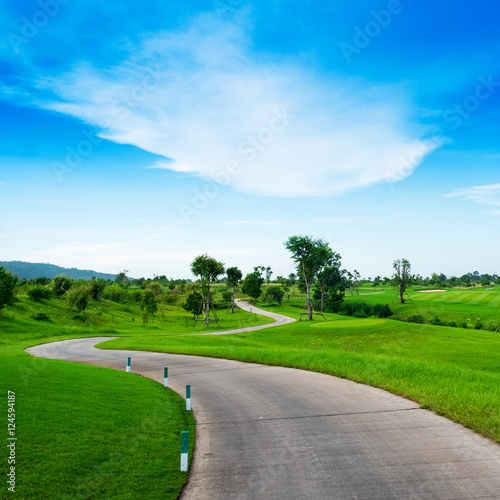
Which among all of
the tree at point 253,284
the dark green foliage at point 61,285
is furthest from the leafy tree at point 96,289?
the tree at point 253,284

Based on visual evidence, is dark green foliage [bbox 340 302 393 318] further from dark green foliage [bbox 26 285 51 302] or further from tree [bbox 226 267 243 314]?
dark green foliage [bbox 26 285 51 302]

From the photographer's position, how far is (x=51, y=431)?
784cm

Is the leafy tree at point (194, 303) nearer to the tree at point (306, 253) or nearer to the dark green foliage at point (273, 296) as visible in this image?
the tree at point (306, 253)

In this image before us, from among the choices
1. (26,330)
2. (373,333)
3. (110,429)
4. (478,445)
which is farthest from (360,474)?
(26,330)

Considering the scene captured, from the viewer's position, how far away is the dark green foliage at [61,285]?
64.9 meters

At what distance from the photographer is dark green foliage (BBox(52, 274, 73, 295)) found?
64.9m

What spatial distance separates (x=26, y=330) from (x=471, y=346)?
43928 millimetres

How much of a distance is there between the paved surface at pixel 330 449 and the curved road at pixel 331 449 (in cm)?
2

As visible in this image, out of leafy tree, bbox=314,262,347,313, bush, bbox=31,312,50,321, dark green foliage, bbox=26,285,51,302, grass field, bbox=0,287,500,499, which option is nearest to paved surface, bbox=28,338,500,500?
grass field, bbox=0,287,500,499

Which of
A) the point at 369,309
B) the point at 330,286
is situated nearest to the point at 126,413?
the point at 369,309

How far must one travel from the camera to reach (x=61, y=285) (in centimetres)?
6556

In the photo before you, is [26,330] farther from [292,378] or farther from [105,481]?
[105,481]

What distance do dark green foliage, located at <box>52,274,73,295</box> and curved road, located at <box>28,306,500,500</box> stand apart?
60.2 m

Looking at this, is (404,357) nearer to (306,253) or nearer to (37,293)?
(306,253)
